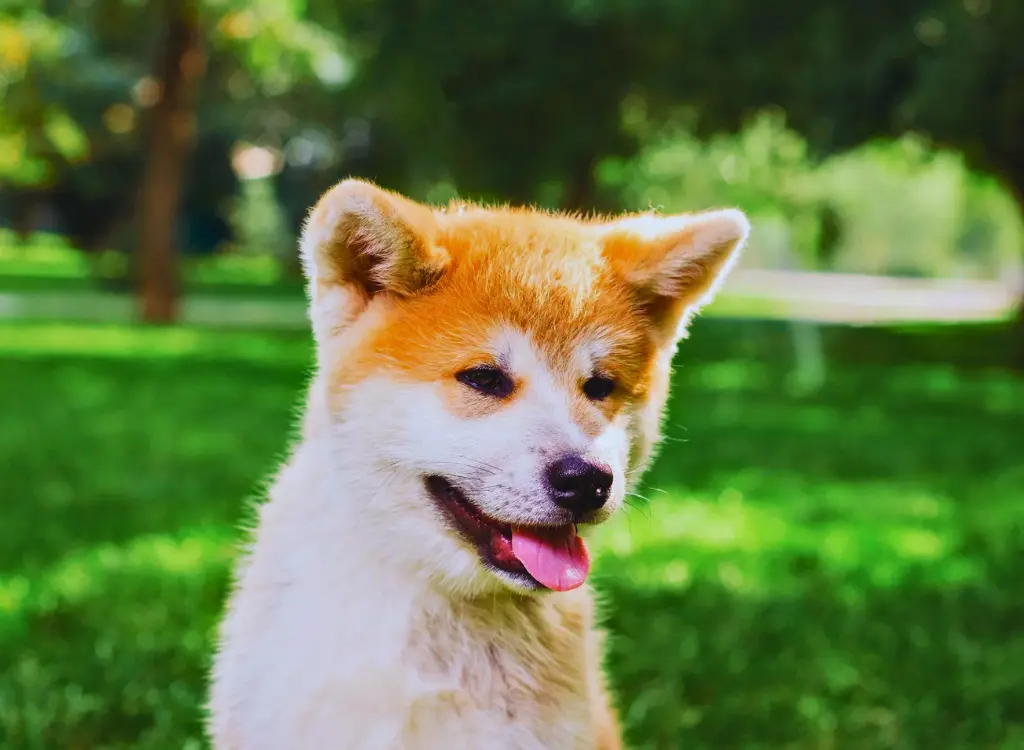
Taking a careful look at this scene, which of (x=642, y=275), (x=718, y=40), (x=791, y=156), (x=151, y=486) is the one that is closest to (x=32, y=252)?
(x=791, y=156)

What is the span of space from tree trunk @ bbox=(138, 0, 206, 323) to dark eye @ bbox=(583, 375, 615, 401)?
16.4 meters

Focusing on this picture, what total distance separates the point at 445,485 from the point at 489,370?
28 centimetres

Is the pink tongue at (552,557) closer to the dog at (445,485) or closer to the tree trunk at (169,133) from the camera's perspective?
the dog at (445,485)

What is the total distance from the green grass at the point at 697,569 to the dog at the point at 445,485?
660 mm

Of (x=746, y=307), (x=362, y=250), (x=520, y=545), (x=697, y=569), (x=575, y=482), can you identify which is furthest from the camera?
(x=746, y=307)

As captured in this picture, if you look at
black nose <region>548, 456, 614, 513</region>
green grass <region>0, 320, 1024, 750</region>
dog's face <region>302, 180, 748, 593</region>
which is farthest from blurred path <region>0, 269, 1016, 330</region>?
black nose <region>548, 456, 614, 513</region>

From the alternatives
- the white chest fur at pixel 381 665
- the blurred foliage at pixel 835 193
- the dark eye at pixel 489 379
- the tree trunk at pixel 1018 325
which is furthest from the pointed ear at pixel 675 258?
the tree trunk at pixel 1018 325

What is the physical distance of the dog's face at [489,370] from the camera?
8.70 feet

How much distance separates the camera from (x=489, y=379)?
277 cm

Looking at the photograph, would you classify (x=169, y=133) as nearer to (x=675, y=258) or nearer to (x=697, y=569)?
(x=697, y=569)

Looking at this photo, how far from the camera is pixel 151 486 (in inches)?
296

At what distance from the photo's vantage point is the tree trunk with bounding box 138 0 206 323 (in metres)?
18.6

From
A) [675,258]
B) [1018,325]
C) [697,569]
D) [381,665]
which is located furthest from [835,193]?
[381,665]

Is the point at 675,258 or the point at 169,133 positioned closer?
the point at 675,258
